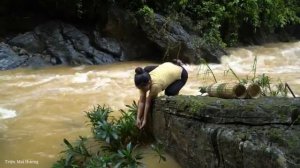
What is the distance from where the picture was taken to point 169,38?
489 inches

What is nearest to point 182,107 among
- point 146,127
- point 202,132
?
point 202,132

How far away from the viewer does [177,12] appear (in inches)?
540

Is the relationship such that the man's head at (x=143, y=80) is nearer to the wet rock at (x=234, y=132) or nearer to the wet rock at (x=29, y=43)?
the wet rock at (x=234, y=132)

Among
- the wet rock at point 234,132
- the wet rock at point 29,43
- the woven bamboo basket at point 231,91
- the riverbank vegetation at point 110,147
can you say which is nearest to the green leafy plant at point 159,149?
the riverbank vegetation at point 110,147

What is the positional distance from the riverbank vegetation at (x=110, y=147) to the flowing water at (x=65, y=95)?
0.23 meters

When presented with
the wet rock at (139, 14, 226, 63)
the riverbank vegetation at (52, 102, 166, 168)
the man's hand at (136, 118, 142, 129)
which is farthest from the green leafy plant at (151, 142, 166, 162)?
the wet rock at (139, 14, 226, 63)

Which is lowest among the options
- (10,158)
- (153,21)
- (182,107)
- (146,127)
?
(10,158)

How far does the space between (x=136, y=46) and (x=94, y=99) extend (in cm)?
495

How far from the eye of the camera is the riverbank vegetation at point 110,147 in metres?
4.78

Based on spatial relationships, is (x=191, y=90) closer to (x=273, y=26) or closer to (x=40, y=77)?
(x=40, y=77)

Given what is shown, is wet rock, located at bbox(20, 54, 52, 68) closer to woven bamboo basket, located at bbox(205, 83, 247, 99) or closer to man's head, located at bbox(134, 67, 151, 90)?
man's head, located at bbox(134, 67, 151, 90)

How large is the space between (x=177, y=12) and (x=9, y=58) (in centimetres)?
531

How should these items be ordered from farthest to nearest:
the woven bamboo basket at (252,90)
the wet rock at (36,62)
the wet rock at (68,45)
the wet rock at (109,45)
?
1. the wet rock at (109,45)
2. the wet rock at (68,45)
3. the wet rock at (36,62)
4. the woven bamboo basket at (252,90)

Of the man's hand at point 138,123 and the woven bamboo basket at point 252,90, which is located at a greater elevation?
the woven bamboo basket at point 252,90
